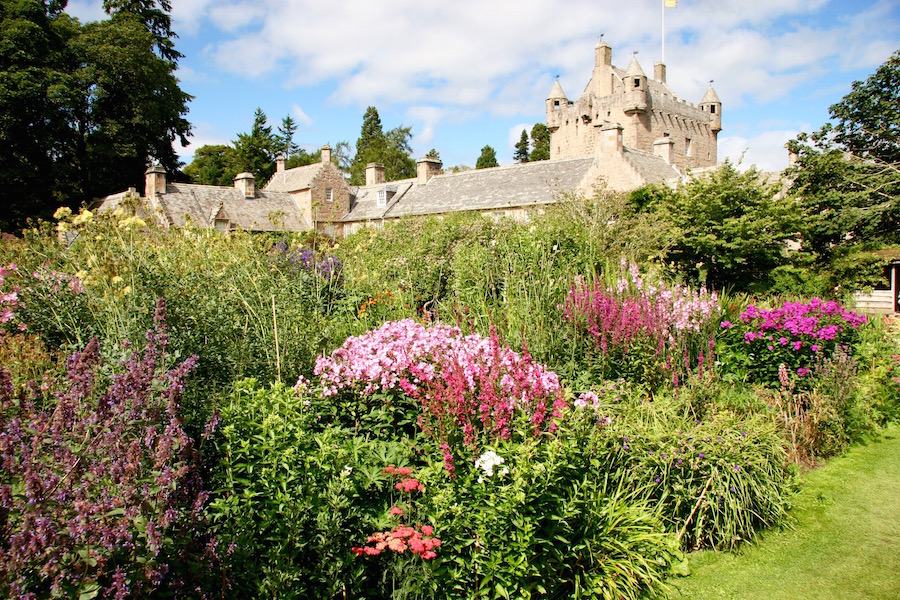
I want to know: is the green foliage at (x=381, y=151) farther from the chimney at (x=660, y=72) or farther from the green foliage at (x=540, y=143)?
the chimney at (x=660, y=72)

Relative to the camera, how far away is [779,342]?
6.23 metres

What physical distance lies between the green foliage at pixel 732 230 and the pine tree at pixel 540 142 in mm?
44745

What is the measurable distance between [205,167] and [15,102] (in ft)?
65.9

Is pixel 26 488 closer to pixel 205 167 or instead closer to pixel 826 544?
pixel 826 544

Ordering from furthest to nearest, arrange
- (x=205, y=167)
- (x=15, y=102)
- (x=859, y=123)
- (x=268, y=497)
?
Result: (x=205, y=167) → (x=15, y=102) → (x=859, y=123) → (x=268, y=497)

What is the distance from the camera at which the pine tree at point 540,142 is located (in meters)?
56.8

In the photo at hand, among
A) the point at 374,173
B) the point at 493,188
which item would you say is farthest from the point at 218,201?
the point at 493,188

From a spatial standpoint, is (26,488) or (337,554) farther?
(337,554)

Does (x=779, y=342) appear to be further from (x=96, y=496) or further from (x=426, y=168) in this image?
(x=426, y=168)

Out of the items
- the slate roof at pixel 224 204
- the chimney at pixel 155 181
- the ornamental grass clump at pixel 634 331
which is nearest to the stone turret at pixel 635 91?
the slate roof at pixel 224 204

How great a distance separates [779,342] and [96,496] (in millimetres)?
6415

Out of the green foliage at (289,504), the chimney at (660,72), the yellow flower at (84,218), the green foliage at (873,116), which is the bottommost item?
the green foliage at (289,504)

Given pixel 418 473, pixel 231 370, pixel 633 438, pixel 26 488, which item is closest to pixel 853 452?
pixel 633 438

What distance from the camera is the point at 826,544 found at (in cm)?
412
